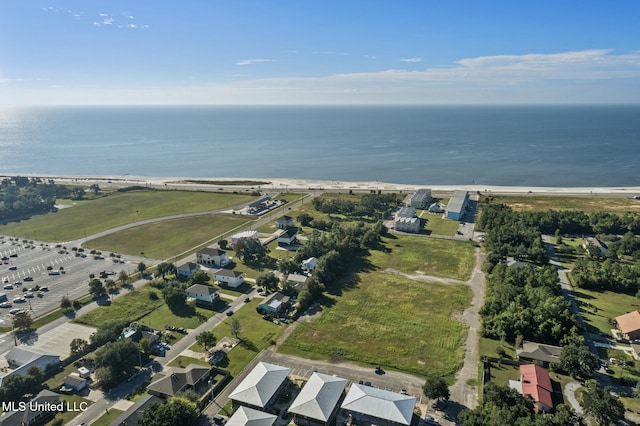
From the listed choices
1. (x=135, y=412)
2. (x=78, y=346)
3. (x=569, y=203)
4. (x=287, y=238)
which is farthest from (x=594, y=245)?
(x=78, y=346)

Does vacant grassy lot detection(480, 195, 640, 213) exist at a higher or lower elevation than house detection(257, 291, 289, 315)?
higher

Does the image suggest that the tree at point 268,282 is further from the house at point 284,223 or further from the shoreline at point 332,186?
the shoreline at point 332,186

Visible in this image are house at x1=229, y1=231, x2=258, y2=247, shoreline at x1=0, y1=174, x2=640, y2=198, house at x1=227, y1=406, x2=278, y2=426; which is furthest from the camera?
shoreline at x1=0, y1=174, x2=640, y2=198

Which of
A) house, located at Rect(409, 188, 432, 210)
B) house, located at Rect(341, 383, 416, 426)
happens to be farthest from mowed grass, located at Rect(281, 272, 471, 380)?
house, located at Rect(409, 188, 432, 210)

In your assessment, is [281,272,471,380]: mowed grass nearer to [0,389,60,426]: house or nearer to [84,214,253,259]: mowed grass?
[0,389,60,426]: house

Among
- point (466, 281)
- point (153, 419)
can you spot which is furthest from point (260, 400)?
point (466, 281)

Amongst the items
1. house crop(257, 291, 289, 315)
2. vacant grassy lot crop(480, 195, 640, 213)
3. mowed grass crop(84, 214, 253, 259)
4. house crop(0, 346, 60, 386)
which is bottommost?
house crop(257, 291, 289, 315)
